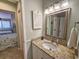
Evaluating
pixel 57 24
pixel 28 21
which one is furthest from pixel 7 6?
pixel 57 24

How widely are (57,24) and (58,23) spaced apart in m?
0.04

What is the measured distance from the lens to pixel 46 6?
2176mm

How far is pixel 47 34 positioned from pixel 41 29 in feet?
1.06

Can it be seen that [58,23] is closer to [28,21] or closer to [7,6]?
[28,21]

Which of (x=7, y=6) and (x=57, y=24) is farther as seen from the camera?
(x=7, y=6)

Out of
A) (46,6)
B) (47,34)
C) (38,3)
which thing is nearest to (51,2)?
(46,6)

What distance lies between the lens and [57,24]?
176 cm

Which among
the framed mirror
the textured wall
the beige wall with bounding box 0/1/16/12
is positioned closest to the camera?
the framed mirror

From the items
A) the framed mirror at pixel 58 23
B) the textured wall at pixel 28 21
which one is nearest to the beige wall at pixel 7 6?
the textured wall at pixel 28 21

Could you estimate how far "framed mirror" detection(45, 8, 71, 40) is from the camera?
1.50 meters

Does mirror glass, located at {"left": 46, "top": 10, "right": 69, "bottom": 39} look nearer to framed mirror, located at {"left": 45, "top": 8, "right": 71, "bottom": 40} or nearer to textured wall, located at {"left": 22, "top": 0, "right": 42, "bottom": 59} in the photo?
framed mirror, located at {"left": 45, "top": 8, "right": 71, "bottom": 40}

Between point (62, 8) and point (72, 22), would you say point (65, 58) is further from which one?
point (62, 8)

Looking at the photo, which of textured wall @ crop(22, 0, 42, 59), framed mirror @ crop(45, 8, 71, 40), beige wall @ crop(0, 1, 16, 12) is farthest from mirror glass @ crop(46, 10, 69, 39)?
beige wall @ crop(0, 1, 16, 12)

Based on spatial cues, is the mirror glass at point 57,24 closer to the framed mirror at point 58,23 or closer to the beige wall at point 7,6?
the framed mirror at point 58,23
